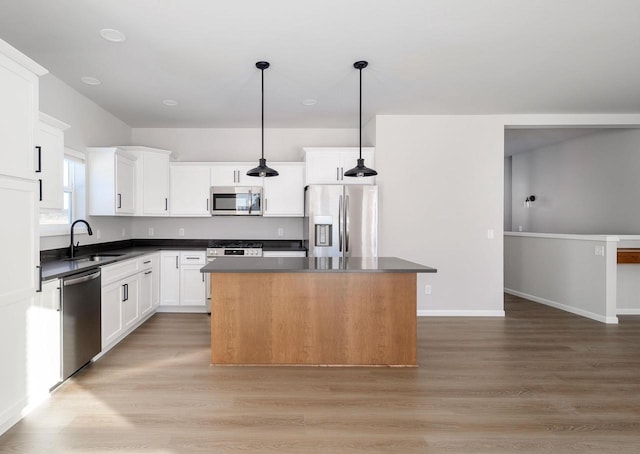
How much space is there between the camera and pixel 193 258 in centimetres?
510

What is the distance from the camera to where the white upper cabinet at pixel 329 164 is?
497 centimetres

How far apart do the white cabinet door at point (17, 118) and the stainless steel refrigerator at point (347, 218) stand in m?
2.91

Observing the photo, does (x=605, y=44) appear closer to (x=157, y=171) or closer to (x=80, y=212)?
(x=157, y=171)

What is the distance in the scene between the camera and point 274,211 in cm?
538

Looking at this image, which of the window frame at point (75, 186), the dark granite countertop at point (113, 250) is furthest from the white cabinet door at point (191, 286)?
the window frame at point (75, 186)

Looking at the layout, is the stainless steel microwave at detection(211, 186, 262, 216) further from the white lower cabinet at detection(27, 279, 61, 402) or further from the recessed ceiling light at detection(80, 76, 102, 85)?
the white lower cabinet at detection(27, 279, 61, 402)

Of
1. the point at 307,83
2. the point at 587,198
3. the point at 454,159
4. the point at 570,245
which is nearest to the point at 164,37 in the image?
the point at 307,83

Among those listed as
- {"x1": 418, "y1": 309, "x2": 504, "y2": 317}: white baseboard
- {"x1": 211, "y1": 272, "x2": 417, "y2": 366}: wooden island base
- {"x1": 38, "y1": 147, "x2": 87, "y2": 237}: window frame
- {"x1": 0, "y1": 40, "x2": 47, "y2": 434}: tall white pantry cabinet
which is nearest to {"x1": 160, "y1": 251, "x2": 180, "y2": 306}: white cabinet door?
{"x1": 38, "y1": 147, "x2": 87, "y2": 237}: window frame

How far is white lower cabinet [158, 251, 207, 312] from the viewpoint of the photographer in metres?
5.09

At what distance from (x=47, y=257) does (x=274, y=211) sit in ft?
8.96

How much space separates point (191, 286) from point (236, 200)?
4.46 ft

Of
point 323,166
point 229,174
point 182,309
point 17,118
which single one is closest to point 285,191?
point 323,166

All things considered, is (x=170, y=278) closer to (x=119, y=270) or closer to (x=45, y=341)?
(x=119, y=270)

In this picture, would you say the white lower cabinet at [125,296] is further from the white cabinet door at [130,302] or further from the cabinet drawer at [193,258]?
the cabinet drawer at [193,258]
